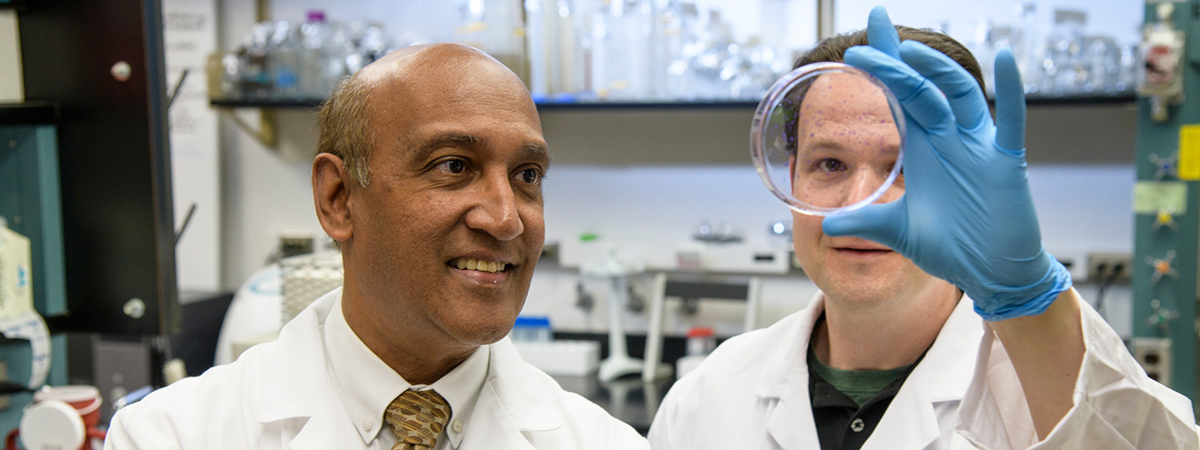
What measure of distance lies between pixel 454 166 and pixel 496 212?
84 mm

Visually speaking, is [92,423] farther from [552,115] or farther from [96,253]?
[552,115]

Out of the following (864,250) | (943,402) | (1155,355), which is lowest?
(1155,355)

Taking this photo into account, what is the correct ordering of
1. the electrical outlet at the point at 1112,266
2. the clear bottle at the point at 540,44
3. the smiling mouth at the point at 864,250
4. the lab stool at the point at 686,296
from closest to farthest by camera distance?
the smiling mouth at the point at 864,250 → the electrical outlet at the point at 1112,266 → the lab stool at the point at 686,296 → the clear bottle at the point at 540,44

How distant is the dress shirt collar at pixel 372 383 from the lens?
1103 millimetres

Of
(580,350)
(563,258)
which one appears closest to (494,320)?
(580,350)

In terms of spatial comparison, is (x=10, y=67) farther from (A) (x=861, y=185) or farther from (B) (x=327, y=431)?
(A) (x=861, y=185)

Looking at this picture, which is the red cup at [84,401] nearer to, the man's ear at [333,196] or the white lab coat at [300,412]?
the white lab coat at [300,412]

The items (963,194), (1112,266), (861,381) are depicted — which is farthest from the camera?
(1112,266)

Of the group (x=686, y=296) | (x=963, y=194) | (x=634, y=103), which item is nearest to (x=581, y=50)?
(x=634, y=103)

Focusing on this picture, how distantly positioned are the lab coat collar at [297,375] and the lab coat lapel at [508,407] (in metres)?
0.19

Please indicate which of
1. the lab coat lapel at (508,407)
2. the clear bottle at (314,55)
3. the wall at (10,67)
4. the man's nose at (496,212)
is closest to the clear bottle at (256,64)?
the clear bottle at (314,55)

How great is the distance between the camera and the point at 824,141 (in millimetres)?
1151

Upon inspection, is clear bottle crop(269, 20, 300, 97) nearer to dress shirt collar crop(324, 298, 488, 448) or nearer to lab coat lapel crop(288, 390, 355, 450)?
dress shirt collar crop(324, 298, 488, 448)

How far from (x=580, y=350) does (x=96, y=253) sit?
161 centimetres
